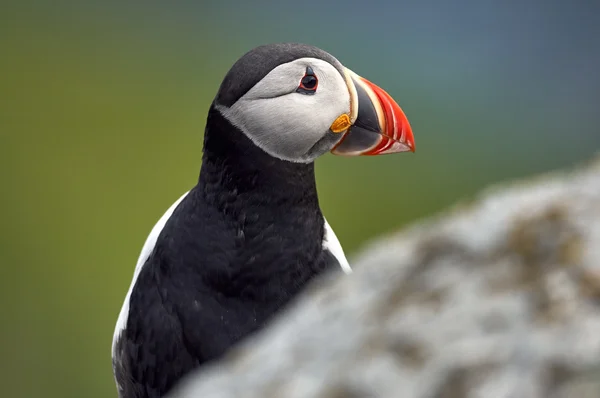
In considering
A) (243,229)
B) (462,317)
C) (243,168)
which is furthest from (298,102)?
(462,317)

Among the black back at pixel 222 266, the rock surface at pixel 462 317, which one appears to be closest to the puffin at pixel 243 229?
the black back at pixel 222 266

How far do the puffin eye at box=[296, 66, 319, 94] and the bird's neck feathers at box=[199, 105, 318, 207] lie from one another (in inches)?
8.1

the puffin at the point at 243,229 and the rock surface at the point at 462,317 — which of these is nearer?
the rock surface at the point at 462,317

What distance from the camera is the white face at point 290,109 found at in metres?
2.24

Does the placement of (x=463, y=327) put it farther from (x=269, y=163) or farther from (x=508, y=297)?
(x=269, y=163)

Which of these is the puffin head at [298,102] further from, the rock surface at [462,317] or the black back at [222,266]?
the rock surface at [462,317]

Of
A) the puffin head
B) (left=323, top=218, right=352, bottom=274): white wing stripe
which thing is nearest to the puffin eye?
the puffin head

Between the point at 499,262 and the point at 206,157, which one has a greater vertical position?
the point at 499,262

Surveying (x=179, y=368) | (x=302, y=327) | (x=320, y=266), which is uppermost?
(x=302, y=327)

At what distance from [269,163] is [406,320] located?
1.50 metres

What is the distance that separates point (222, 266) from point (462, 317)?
1525 millimetres

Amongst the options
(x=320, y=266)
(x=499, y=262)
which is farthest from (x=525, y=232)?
(x=320, y=266)

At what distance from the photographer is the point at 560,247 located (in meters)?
0.79

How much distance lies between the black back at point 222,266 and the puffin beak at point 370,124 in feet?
0.66
